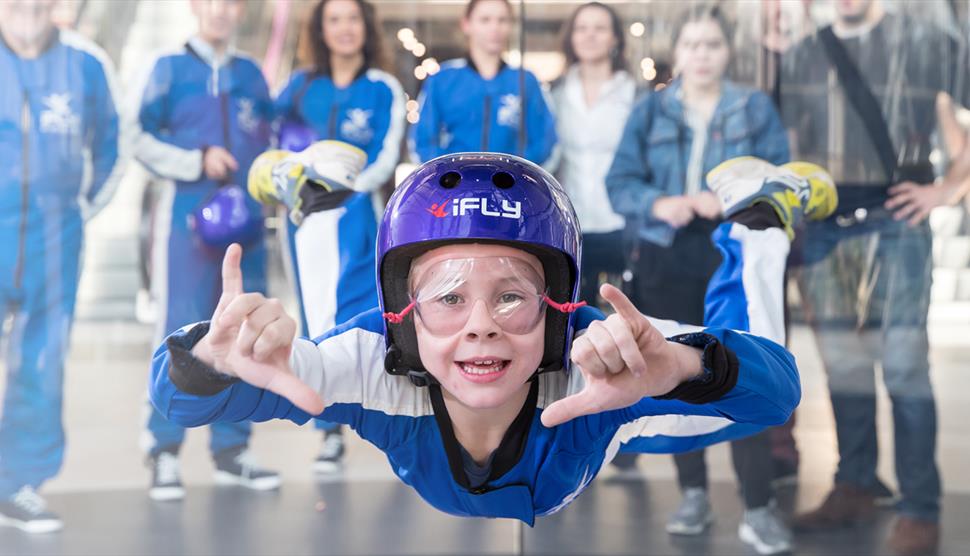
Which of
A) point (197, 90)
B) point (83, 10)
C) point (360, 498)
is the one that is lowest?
point (360, 498)

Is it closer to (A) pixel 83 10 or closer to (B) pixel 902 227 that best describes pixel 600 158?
(B) pixel 902 227

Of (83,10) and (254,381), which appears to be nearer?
(254,381)

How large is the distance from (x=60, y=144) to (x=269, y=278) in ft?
2.81

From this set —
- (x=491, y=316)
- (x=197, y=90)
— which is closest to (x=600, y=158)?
(x=197, y=90)

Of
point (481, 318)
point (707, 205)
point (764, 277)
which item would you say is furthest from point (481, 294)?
point (707, 205)

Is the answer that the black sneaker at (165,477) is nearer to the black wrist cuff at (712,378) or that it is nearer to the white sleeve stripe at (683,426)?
the white sleeve stripe at (683,426)

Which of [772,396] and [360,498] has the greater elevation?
[772,396]

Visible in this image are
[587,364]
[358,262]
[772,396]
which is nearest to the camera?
[587,364]

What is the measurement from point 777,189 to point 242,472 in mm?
2216

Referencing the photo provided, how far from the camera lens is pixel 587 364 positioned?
1.51m

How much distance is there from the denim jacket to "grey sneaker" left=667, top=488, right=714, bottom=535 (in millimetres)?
947

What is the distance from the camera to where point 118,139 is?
3.80 m

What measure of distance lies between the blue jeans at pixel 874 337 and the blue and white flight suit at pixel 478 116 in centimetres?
107

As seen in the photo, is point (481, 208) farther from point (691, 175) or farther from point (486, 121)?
point (691, 175)
